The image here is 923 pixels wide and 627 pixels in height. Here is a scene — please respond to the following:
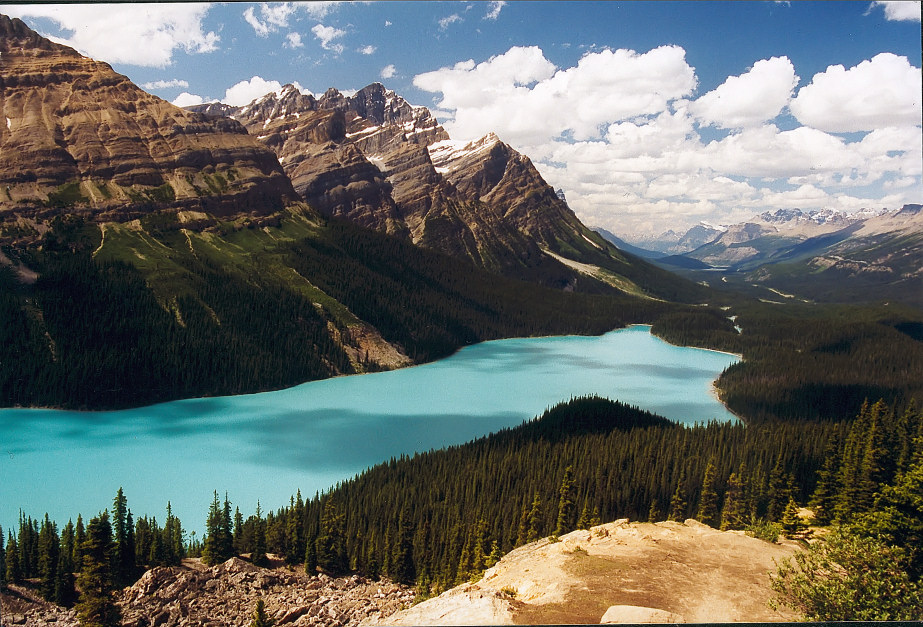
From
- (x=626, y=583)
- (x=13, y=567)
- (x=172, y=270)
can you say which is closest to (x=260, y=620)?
(x=626, y=583)

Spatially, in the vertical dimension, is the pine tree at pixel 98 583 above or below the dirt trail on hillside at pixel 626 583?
below

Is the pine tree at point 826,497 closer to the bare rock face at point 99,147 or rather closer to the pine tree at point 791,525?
the pine tree at point 791,525

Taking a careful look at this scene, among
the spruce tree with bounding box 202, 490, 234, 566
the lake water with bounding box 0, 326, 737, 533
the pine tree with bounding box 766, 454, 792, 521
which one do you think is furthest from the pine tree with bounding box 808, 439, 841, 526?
the lake water with bounding box 0, 326, 737, 533

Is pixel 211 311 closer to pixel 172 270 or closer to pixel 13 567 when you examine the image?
pixel 172 270

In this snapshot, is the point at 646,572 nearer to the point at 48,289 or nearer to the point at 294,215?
the point at 48,289

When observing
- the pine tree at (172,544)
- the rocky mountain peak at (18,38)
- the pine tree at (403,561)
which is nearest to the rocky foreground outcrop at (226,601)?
the pine tree at (403,561)

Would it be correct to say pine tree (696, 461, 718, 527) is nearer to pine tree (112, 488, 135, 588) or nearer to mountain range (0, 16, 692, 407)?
pine tree (112, 488, 135, 588)
